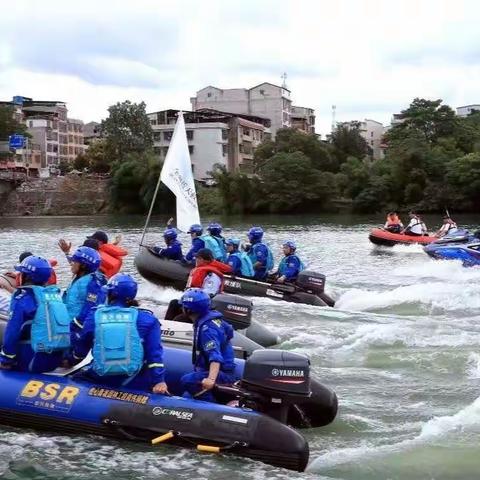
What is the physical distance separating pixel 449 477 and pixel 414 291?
9.84 meters

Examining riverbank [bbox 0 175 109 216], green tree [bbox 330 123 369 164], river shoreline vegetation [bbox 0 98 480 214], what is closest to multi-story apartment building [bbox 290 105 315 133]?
green tree [bbox 330 123 369 164]

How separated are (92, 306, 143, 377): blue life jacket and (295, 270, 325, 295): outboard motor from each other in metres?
7.63

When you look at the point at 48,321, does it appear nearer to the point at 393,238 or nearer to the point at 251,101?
the point at 393,238

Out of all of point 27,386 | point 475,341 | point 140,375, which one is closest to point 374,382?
point 475,341

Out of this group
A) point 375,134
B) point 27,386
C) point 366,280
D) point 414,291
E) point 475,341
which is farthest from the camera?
point 375,134

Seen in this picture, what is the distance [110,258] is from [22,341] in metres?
5.02

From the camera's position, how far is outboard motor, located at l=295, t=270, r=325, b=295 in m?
13.6

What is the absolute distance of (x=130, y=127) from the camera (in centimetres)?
7606

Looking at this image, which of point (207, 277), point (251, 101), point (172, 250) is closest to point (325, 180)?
point (251, 101)

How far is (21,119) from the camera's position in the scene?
89.6 m

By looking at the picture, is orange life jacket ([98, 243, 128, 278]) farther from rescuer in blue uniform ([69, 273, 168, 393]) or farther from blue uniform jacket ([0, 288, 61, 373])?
rescuer in blue uniform ([69, 273, 168, 393])

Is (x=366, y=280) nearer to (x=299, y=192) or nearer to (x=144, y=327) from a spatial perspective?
(x=144, y=327)

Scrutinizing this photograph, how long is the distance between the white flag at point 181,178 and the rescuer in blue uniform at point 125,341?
9570 mm

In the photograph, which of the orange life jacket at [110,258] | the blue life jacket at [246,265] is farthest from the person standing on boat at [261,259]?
the orange life jacket at [110,258]
